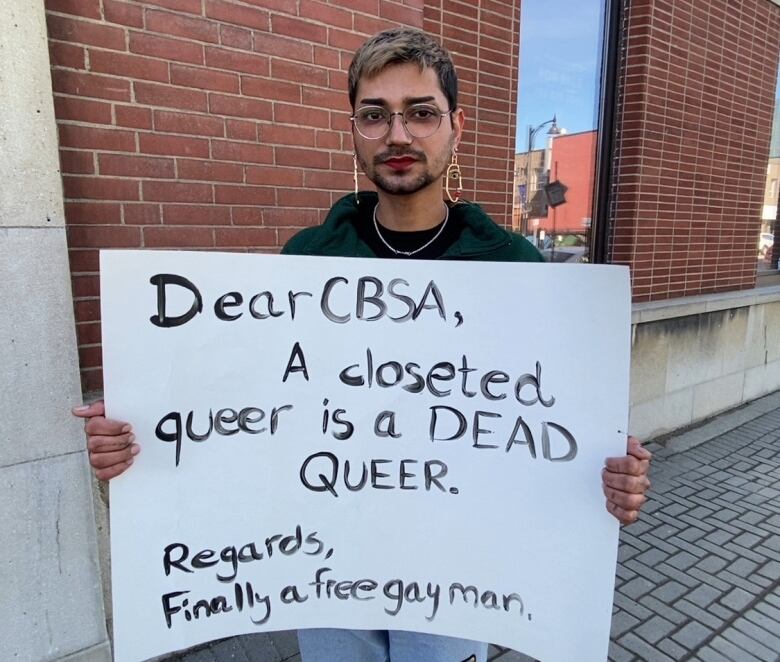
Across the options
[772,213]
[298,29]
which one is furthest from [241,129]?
[772,213]

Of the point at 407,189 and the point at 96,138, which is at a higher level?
the point at 96,138

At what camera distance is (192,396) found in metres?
1.25

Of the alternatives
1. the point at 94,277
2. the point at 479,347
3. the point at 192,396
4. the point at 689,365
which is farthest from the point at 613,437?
the point at 689,365

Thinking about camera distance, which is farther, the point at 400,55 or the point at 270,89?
the point at 270,89

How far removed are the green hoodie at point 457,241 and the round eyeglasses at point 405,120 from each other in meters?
0.25

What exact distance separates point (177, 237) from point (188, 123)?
48cm

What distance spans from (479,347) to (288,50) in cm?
194

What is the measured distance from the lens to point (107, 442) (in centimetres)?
119

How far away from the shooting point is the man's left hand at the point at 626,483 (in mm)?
1198

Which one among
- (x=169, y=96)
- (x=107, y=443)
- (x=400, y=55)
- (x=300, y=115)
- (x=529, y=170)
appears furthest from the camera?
(x=529, y=170)

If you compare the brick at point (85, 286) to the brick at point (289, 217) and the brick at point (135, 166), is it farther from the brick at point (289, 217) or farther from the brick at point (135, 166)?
the brick at point (289, 217)

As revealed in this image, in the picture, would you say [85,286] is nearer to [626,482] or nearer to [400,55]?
[400,55]

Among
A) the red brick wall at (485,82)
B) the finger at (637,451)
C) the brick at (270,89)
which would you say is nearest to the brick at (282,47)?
the brick at (270,89)

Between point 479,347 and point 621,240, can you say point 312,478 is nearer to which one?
point 479,347
